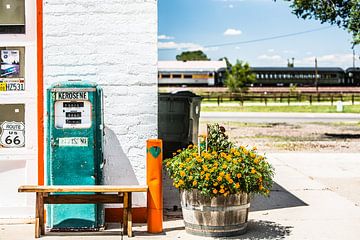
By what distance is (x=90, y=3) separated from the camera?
23.0 feet

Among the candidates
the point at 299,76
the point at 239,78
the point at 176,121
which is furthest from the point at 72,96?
the point at 299,76

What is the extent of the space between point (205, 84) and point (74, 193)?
91269 millimetres

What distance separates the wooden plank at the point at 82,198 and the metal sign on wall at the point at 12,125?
108 centimetres

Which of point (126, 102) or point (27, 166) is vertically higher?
point (126, 102)

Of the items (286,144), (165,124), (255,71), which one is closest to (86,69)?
(165,124)

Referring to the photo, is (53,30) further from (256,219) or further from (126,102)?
(256,219)

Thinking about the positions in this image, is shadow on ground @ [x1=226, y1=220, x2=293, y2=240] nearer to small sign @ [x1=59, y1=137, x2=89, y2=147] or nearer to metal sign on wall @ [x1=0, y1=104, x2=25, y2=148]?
small sign @ [x1=59, y1=137, x2=89, y2=147]

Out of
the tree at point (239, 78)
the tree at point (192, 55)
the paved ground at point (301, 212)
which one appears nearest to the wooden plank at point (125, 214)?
the paved ground at point (301, 212)

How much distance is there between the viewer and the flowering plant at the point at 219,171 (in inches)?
243

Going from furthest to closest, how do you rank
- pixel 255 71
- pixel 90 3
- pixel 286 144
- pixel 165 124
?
pixel 255 71 < pixel 286 144 < pixel 165 124 < pixel 90 3

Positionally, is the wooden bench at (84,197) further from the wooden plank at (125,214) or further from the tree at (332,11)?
the tree at (332,11)

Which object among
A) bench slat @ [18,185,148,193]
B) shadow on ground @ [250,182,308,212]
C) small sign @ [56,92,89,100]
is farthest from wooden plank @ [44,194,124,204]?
shadow on ground @ [250,182,308,212]

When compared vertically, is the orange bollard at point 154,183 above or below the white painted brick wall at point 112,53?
below

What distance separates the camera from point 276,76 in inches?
3767
